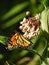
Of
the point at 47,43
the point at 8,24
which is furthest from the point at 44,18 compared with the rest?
the point at 8,24

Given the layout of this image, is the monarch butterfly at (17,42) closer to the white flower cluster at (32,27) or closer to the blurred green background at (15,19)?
the white flower cluster at (32,27)

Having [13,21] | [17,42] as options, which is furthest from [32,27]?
[13,21]

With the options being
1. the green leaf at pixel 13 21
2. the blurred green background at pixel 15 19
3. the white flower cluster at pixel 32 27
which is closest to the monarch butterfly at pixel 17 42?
the white flower cluster at pixel 32 27

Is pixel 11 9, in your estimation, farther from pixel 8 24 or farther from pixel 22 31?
pixel 22 31

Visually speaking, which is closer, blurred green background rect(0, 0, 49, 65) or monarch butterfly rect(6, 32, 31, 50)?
monarch butterfly rect(6, 32, 31, 50)

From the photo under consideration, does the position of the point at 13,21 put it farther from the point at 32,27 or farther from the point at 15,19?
the point at 32,27

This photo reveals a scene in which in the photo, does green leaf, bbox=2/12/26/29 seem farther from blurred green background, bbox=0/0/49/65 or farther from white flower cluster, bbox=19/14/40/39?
white flower cluster, bbox=19/14/40/39

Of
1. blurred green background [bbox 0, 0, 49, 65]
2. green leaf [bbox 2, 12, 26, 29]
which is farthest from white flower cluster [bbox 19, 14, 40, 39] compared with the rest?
green leaf [bbox 2, 12, 26, 29]

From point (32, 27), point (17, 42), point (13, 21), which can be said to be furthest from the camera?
point (13, 21)
